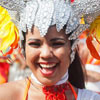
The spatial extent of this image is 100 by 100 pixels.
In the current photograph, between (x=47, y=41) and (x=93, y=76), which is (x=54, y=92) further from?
(x=93, y=76)

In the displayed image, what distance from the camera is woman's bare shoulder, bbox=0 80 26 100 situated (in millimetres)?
1854

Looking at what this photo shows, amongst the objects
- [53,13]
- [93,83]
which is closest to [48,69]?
[53,13]

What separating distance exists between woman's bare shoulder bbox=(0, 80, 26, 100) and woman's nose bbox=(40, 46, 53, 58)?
335 millimetres

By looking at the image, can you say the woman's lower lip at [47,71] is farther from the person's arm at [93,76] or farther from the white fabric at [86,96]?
the person's arm at [93,76]

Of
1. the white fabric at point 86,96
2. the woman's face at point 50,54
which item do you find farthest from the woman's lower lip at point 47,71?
the white fabric at point 86,96

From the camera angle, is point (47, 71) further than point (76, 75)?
No

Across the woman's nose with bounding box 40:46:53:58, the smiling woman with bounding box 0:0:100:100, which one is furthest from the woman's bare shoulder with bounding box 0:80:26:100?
the woman's nose with bounding box 40:46:53:58

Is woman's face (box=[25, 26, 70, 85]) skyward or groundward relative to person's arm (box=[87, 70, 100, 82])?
skyward

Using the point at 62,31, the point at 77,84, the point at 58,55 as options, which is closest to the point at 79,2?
the point at 62,31

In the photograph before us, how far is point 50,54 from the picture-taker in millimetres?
1745

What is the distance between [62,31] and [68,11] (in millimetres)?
144

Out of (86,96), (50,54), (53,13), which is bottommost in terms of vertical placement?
(86,96)

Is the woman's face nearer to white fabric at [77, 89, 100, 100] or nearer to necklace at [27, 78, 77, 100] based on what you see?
necklace at [27, 78, 77, 100]

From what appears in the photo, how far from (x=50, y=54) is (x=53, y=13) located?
27cm
